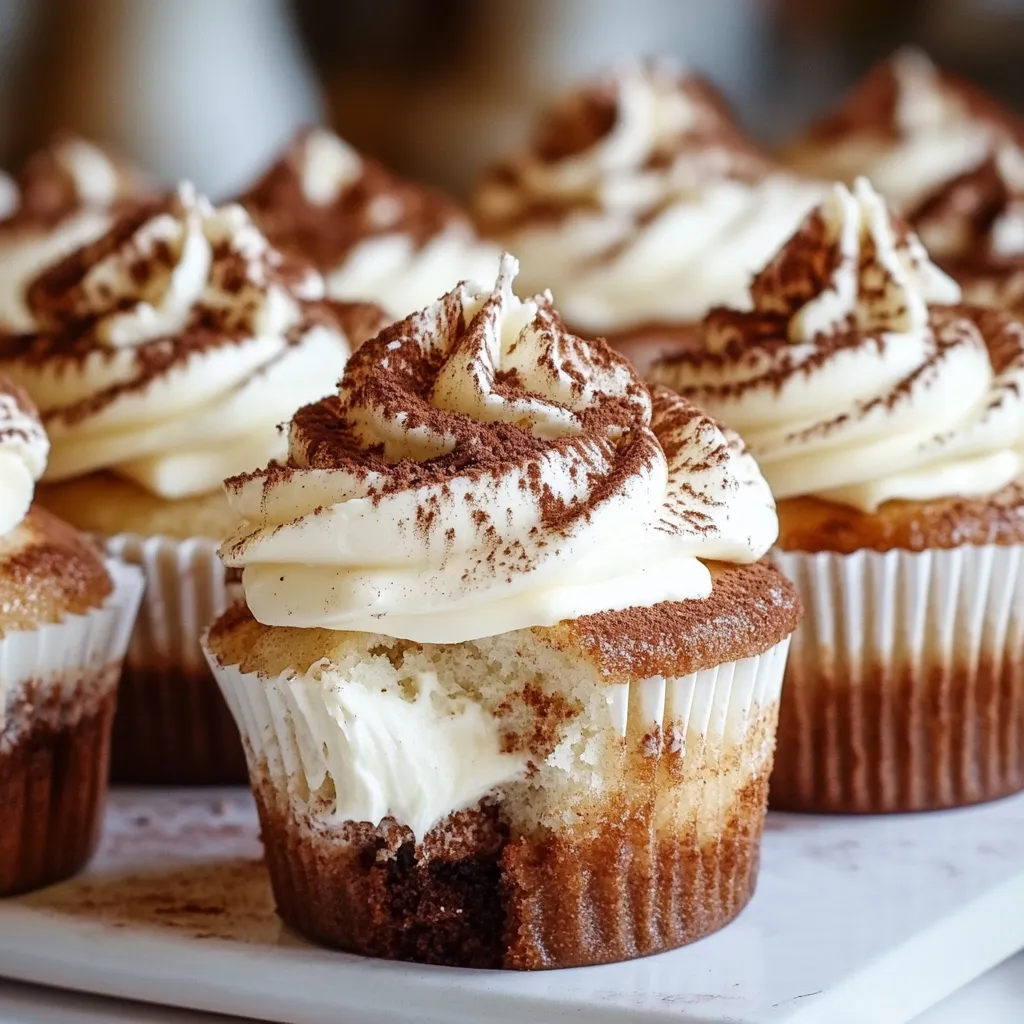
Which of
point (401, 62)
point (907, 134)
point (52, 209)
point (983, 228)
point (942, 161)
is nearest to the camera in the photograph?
point (983, 228)

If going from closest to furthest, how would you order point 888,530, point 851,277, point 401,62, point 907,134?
point 888,530
point 851,277
point 907,134
point 401,62

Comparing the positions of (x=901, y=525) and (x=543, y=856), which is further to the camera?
(x=901, y=525)

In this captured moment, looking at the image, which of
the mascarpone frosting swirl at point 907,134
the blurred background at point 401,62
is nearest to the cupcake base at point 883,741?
the mascarpone frosting swirl at point 907,134

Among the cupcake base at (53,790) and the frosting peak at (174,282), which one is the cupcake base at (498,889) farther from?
the frosting peak at (174,282)

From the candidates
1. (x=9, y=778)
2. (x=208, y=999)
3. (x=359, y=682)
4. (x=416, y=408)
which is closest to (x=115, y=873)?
(x=9, y=778)

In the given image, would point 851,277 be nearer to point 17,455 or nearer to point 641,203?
point 17,455

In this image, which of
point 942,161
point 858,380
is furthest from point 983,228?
point 858,380

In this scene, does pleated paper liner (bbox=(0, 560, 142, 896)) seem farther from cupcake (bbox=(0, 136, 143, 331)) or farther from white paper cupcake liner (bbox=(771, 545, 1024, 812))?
cupcake (bbox=(0, 136, 143, 331))
